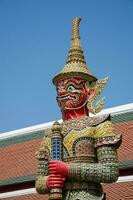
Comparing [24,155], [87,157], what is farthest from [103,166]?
[24,155]

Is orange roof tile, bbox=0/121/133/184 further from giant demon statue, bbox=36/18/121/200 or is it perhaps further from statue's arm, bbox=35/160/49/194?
statue's arm, bbox=35/160/49/194

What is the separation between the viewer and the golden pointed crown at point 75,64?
6.86m

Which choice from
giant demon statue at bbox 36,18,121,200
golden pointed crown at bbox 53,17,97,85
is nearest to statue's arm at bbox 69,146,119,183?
giant demon statue at bbox 36,18,121,200

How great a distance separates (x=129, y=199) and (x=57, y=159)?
11.9 ft

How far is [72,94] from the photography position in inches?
267

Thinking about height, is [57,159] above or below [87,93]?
below

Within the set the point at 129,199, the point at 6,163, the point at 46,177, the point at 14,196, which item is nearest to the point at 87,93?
the point at 46,177

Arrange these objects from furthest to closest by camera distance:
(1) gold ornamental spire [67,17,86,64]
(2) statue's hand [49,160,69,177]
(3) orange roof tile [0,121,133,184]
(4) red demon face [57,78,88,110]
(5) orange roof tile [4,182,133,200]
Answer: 1. (3) orange roof tile [0,121,133,184]
2. (5) orange roof tile [4,182,133,200]
3. (1) gold ornamental spire [67,17,86,64]
4. (4) red demon face [57,78,88,110]
5. (2) statue's hand [49,160,69,177]

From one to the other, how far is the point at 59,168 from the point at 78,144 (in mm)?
452

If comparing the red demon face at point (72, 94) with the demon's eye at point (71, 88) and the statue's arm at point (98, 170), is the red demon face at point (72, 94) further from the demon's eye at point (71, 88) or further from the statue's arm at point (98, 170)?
the statue's arm at point (98, 170)

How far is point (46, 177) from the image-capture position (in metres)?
6.41

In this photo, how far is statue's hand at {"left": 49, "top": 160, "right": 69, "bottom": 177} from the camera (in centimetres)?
607

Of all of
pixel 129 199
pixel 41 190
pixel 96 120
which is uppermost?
pixel 96 120

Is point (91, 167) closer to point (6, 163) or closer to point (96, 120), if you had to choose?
point (96, 120)
